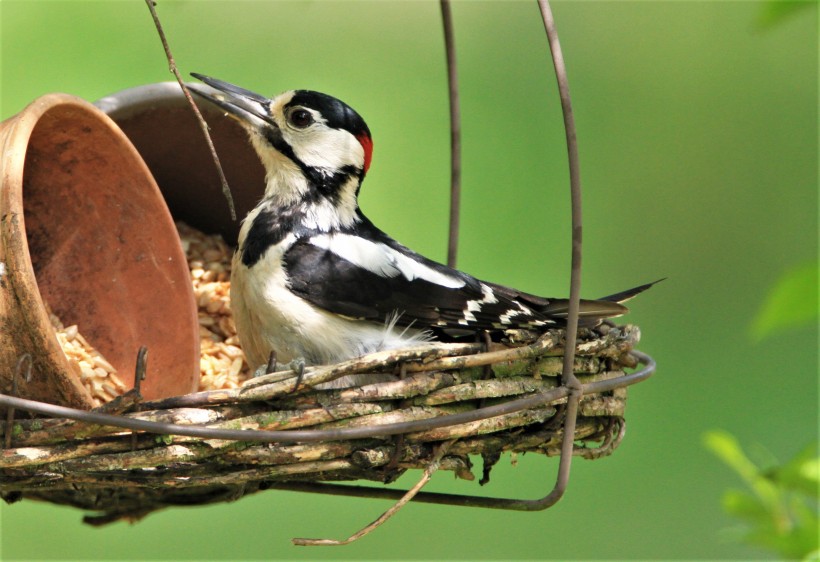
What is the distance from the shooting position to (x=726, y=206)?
5.49m

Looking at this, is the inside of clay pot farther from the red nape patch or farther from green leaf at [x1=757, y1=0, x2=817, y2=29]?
green leaf at [x1=757, y1=0, x2=817, y2=29]

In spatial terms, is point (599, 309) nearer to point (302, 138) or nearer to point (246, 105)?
point (302, 138)

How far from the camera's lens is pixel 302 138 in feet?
7.64

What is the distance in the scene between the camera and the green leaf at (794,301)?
58.2 inches

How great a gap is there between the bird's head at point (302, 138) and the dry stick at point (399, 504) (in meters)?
0.81

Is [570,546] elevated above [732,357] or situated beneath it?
situated beneath

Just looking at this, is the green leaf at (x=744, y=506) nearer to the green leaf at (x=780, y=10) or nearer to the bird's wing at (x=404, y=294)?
the bird's wing at (x=404, y=294)

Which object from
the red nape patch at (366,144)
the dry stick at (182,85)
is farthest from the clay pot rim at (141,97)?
the dry stick at (182,85)

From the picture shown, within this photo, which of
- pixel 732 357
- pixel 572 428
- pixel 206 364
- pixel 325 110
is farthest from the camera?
pixel 732 357

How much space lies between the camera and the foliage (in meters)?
1.65

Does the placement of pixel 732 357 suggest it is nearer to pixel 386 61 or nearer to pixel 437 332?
pixel 386 61

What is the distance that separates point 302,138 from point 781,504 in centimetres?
127

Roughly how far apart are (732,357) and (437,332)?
368 centimetres

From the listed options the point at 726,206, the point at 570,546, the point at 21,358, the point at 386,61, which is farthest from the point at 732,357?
the point at 21,358
